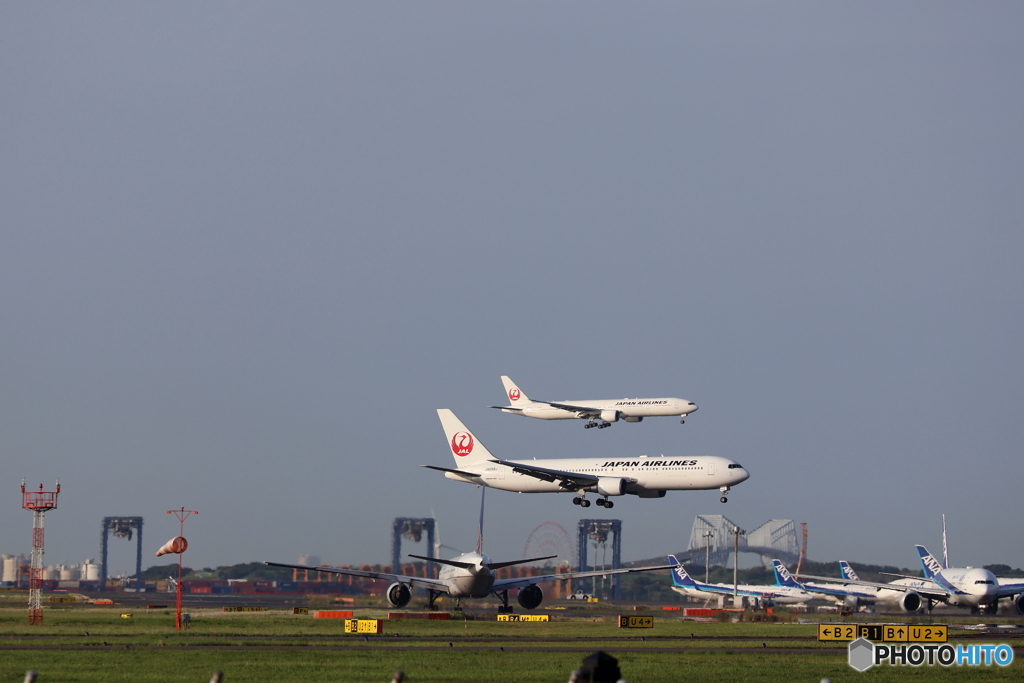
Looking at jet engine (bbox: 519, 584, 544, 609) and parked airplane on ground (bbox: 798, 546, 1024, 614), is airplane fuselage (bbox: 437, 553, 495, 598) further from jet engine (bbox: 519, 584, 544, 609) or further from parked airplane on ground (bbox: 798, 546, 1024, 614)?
parked airplane on ground (bbox: 798, 546, 1024, 614)

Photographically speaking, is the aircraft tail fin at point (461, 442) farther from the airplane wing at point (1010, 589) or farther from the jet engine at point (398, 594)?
the airplane wing at point (1010, 589)

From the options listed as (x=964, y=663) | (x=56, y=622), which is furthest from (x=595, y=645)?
(x=56, y=622)

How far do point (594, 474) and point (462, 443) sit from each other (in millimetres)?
16366

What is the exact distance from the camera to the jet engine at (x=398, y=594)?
72.1m

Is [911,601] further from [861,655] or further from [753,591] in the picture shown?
[861,655]

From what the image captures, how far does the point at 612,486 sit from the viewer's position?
88.4 m

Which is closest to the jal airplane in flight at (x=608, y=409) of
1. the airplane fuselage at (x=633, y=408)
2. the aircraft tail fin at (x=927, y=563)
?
the airplane fuselage at (x=633, y=408)

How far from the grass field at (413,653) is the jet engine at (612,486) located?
27.0m

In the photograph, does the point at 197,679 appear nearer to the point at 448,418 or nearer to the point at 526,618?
the point at 526,618

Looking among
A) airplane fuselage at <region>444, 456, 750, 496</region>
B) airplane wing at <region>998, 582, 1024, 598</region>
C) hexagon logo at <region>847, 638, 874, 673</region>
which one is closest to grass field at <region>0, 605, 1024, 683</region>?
hexagon logo at <region>847, 638, 874, 673</region>

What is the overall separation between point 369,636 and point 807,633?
78.7ft

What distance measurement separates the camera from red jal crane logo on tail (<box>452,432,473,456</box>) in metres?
102

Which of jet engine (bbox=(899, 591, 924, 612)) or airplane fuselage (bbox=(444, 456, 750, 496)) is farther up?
airplane fuselage (bbox=(444, 456, 750, 496))

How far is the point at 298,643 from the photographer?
45156mm
